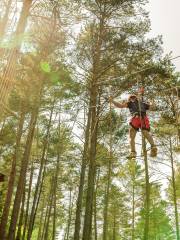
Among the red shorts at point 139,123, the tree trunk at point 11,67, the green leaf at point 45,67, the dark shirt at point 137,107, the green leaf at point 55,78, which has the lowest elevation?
the red shorts at point 139,123

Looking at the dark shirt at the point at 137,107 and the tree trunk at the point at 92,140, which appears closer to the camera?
the dark shirt at the point at 137,107

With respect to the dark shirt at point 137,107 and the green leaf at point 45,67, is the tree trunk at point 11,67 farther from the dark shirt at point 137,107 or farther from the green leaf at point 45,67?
the green leaf at point 45,67

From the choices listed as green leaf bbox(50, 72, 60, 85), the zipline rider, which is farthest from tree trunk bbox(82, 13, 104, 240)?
the zipline rider

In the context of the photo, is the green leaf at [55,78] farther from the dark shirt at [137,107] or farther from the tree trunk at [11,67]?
the dark shirt at [137,107]

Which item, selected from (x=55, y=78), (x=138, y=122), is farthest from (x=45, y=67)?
(x=138, y=122)

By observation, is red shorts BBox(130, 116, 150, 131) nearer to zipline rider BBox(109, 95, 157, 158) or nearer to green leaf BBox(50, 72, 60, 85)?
zipline rider BBox(109, 95, 157, 158)

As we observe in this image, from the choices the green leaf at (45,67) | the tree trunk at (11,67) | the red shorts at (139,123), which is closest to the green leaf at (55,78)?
the green leaf at (45,67)

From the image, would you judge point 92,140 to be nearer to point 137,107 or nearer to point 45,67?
point 137,107

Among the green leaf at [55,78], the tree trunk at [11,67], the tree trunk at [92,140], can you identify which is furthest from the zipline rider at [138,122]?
the green leaf at [55,78]

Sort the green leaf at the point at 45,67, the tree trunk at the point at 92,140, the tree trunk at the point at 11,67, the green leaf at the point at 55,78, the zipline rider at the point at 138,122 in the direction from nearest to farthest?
the zipline rider at the point at 138,122 < the tree trunk at the point at 11,67 < the tree trunk at the point at 92,140 < the green leaf at the point at 55,78 < the green leaf at the point at 45,67

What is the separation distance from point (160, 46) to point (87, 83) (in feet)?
11.3

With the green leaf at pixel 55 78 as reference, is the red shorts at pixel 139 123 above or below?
below

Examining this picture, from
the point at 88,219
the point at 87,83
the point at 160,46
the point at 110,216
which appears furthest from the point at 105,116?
the point at 110,216

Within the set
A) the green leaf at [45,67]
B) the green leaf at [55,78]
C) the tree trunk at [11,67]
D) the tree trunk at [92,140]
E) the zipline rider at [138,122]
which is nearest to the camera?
the zipline rider at [138,122]
